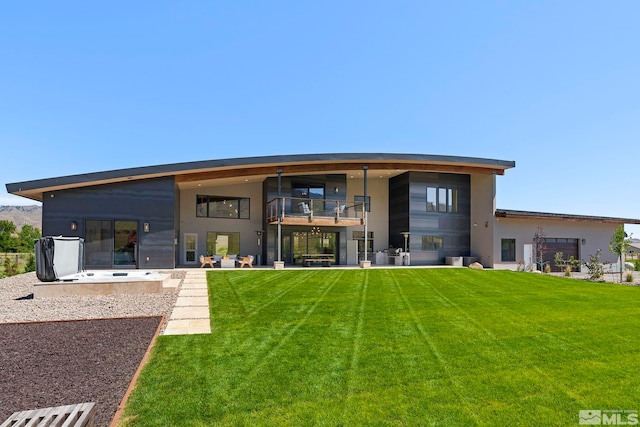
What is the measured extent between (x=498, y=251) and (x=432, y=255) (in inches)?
130

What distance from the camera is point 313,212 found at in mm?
17375

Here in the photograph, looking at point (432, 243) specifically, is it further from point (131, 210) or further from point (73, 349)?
point (73, 349)

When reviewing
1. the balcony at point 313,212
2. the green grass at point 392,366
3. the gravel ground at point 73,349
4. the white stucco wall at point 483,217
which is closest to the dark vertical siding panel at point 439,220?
the white stucco wall at point 483,217

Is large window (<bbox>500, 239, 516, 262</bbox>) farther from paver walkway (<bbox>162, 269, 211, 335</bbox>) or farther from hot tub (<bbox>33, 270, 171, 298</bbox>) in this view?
hot tub (<bbox>33, 270, 171, 298</bbox>)

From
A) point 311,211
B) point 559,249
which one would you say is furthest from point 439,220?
point 311,211

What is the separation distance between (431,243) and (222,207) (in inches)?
454

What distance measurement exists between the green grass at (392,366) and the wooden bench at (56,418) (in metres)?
0.62

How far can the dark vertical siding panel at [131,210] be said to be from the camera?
13.8 m

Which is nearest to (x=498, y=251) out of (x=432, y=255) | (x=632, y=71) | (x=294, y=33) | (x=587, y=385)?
(x=432, y=255)

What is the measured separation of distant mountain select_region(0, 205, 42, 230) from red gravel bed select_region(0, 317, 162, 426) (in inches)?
4426

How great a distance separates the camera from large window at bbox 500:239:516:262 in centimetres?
1906

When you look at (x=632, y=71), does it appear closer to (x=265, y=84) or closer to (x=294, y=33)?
(x=294, y=33)

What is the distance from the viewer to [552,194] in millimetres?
23516

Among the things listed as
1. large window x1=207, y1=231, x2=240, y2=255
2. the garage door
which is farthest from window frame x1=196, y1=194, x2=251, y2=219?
the garage door
